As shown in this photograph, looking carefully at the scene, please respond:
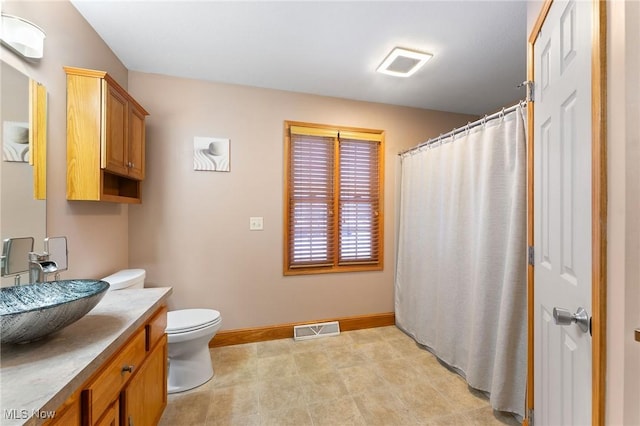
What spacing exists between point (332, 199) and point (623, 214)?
2163mm

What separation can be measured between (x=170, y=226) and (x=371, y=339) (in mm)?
2151

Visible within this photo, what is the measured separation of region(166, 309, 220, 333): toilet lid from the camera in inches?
68.5

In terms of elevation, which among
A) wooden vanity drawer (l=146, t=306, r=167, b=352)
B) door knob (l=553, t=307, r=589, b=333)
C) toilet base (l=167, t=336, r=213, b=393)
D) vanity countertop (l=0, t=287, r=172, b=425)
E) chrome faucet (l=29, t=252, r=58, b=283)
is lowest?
toilet base (l=167, t=336, r=213, b=393)

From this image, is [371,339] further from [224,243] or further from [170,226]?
[170,226]

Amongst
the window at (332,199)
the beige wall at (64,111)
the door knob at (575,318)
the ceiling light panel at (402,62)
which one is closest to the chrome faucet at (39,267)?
the beige wall at (64,111)

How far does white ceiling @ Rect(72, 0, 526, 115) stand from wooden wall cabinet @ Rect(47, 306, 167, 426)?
5.83ft

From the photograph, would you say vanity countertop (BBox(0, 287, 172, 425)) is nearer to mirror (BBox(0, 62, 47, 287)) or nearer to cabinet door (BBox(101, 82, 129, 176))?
mirror (BBox(0, 62, 47, 287))

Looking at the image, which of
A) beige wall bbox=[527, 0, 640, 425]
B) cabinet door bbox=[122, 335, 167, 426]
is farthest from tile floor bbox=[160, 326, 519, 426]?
beige wall bbox=[527, 0, 640, 425]

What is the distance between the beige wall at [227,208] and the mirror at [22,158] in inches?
37.7

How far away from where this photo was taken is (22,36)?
1.20 metres

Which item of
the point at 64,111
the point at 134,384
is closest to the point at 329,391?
the point at 134,384

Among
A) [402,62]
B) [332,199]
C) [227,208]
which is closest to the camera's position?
[402,62]

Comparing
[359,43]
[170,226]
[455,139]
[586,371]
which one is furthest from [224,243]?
[586,371]

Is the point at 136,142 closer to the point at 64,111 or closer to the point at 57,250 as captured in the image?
the point at 64,111
